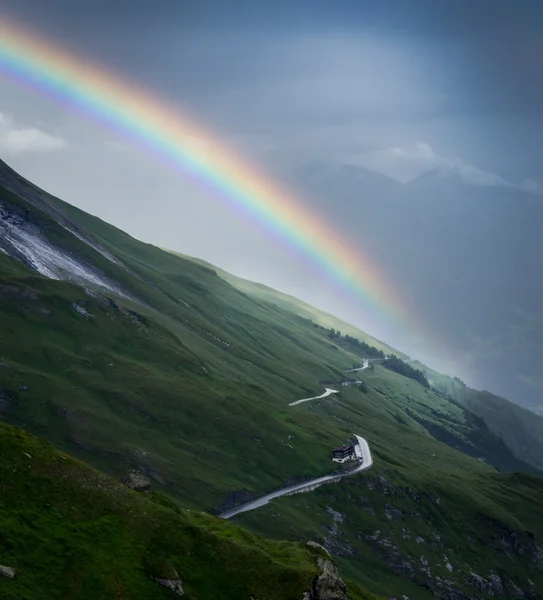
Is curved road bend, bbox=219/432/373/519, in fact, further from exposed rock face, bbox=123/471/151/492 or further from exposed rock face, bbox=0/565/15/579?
exposed rock face, bbox=0/565/15/579

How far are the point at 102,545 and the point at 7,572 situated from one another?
35.3 ft

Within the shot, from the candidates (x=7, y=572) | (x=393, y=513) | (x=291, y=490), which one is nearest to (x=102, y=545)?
(x=7, y=572)

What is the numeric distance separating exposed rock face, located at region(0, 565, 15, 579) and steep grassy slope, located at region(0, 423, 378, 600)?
663mm

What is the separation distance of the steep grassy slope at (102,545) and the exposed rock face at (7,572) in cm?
66

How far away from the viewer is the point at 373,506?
18325cm

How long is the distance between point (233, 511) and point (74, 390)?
47.4 metres

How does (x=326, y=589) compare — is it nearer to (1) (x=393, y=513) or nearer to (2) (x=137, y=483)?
(2) (x=137, y=483)

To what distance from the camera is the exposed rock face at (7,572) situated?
50375 millimetres

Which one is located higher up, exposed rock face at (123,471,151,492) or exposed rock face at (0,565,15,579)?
exposed rock face at (123,471,151,492)

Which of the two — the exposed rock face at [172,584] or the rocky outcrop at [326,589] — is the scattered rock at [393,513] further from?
the exposed rock face at [172,584]

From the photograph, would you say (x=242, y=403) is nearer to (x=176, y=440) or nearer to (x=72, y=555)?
(x=176, y=440)

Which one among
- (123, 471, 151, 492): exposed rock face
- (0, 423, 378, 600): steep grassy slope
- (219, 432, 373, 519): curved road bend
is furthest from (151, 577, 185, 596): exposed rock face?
(219, 432, 373, 519): curved road bend

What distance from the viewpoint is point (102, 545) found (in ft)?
197

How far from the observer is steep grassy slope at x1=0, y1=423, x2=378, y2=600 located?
54.6 m
